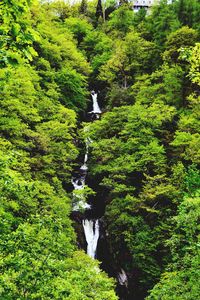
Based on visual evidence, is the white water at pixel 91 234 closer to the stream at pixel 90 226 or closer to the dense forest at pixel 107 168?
the stream at pixel 90 226

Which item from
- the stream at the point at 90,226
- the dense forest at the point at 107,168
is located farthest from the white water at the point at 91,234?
the dense forest at the point at 107,168

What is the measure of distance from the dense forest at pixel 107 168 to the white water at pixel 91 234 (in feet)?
1.64

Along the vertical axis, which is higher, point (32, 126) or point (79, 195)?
point (32, 126)

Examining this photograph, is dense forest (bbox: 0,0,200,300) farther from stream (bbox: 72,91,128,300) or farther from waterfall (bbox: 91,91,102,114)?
waterfall (bbox: 91,91,102,114)

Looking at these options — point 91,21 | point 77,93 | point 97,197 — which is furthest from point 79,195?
point 91,21

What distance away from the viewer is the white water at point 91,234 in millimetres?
26527

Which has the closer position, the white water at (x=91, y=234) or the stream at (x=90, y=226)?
the stream at (x=90, y=226)

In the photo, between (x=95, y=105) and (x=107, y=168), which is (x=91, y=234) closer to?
(x=107, y=168)

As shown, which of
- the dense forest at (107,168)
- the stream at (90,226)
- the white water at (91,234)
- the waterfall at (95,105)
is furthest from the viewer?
the waterfall at (95,105)

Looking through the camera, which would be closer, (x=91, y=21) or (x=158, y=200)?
(x=158, y=200)

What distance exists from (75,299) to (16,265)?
8.80ft

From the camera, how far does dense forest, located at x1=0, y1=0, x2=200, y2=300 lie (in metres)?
10.2

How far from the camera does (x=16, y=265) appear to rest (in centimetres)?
943

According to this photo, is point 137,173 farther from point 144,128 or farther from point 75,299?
point 75,299
